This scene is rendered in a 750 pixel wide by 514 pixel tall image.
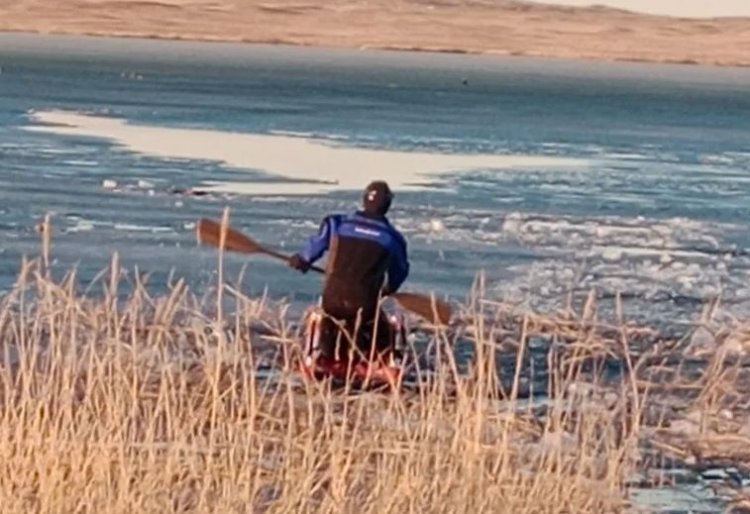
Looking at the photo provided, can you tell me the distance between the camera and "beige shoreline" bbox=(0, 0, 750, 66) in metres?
191

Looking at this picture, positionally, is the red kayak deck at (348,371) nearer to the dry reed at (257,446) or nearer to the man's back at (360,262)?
the dry reed at (257,446)

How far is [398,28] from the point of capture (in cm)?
19438

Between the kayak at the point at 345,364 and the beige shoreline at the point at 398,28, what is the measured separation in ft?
581

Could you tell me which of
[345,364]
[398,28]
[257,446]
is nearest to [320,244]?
[345,364]

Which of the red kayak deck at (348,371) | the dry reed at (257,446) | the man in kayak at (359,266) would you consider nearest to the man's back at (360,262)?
the man in kayak at (359,266)

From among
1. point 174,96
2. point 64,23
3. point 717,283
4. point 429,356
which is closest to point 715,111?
point 174,96

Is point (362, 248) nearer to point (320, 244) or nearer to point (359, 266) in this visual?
point (359, 266)

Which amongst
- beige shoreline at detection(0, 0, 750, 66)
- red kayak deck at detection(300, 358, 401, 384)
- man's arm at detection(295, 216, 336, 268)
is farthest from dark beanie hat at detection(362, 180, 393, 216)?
beige shoreline at detection(0, 0, 750, 66)

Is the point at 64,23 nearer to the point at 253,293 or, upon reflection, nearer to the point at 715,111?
the point at 715,111

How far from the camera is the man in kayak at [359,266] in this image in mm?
13266

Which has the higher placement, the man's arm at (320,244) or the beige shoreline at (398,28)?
the man's arm at (320,244)

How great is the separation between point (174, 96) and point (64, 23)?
412 ft

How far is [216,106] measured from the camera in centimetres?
6006

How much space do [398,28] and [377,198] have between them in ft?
597
